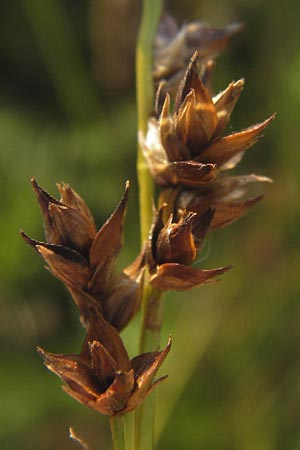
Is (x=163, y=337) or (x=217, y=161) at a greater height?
(x=217, y=161)

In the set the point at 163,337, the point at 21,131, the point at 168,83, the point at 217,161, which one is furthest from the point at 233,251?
the point at 217,161

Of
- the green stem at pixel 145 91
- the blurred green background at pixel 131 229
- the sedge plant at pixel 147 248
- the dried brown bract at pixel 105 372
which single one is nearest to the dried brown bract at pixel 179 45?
the green stem at pixel 145 91

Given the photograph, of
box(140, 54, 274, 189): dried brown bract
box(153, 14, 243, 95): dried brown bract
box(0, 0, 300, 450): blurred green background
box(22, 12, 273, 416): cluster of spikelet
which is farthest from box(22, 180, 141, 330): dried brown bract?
box(0, 0, 300, 450): blurred green background

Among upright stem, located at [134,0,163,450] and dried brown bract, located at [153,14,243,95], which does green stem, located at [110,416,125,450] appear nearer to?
upright stem, located at [134,0,163,450]

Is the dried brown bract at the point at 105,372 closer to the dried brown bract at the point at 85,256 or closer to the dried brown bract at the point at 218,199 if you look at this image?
the dried brown bract at the point at 85,256

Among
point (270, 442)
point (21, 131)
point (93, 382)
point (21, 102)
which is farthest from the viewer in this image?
point (21, 102)

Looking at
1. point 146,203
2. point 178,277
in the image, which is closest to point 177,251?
point 178,277

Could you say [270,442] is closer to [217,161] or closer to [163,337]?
[163,337]
